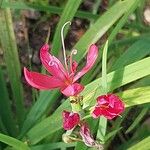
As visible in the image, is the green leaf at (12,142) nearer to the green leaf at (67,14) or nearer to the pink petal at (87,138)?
the pink petal at (87,138)

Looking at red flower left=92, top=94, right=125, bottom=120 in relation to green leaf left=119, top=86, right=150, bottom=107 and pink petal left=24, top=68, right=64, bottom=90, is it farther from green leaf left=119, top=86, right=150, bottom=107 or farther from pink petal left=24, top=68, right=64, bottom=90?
green leaf left=119, top=86, right=150, bottom=107

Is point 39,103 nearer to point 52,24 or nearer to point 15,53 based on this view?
point 15,53

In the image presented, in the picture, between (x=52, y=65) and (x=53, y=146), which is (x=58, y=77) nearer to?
(x=52, y=65)

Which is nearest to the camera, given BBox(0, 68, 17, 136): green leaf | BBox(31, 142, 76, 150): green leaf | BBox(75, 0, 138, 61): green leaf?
BBox(31, 142, 76, 150): green leaf

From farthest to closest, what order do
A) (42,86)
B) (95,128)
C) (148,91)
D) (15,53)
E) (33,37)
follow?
(33,37) → (15,53) → (95,128) → (148,91) → (42,86)

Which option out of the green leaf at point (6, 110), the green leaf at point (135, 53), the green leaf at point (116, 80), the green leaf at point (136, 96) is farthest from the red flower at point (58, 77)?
the green leaf at point (6, 110)

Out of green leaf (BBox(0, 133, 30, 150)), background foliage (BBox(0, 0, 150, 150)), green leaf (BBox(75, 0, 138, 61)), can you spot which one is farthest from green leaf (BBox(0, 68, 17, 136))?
green leaf (BBox(0, 133, 30, 150))

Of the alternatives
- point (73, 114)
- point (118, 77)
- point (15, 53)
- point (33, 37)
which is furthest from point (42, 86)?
point (33, 37)
